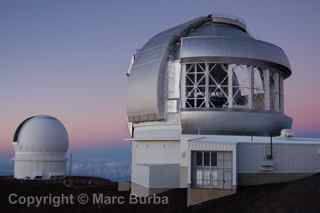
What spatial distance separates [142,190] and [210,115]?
217 inches

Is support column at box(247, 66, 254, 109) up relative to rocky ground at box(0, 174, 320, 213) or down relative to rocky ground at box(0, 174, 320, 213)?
up

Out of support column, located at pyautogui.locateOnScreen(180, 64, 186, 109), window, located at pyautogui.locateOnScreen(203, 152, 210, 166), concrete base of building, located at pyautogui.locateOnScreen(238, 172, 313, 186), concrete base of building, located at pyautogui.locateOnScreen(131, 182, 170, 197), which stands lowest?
concrete base of building, located at pyautogui.locateOnScreen(131, 182, 170, 197)

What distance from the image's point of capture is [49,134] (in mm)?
33500

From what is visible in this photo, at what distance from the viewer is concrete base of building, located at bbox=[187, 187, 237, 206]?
18.4m

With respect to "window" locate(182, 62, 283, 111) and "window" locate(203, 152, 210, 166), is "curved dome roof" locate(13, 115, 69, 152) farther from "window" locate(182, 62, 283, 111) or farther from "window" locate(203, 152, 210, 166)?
"window" locate(203, 152, 210, 166)

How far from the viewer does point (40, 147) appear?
109 feet

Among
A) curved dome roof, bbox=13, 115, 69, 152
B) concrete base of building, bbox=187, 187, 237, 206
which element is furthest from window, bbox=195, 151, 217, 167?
curved dome roof, bbox=13, 115, 69, 152

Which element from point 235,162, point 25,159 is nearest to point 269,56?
point 235,162

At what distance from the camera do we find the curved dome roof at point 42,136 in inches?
1313

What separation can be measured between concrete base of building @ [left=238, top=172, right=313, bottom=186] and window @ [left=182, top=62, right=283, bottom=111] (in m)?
4.35

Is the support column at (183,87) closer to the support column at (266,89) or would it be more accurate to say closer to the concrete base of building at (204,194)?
the support column at (266,89)

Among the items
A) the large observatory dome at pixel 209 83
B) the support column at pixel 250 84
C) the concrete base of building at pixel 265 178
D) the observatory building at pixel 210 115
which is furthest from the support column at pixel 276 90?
the concrete base of building at pixel 265 178

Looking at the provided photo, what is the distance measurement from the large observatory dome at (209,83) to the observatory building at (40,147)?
1177 cm

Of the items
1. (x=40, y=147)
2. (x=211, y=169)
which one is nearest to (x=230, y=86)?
(x=211, y=169)
